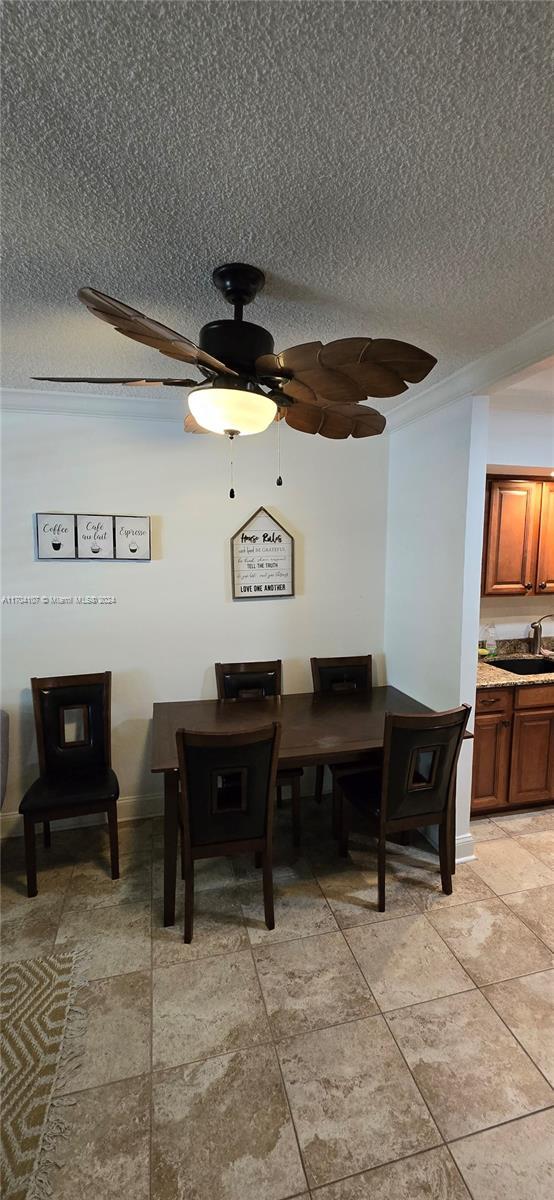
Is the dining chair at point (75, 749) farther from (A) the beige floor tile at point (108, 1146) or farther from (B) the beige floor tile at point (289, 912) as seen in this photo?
(A) the beige floor tile at point (108, 1146)

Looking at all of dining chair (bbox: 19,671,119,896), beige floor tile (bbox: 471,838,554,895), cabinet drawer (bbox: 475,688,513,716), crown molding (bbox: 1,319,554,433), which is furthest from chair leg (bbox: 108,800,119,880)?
crown molding (bbox: 1,319,554,433)

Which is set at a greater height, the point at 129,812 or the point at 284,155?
the point at 284,155

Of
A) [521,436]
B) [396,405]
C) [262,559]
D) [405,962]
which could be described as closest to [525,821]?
[405,962]

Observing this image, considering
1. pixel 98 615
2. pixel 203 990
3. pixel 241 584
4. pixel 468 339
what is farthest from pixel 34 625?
pixel 468 339

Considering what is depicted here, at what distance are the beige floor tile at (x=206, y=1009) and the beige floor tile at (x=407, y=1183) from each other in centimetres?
44

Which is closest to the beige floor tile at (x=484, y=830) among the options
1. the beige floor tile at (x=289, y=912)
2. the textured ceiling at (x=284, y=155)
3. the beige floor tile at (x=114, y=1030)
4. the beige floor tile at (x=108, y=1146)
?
the beige floor tile at (x=289, y=912)

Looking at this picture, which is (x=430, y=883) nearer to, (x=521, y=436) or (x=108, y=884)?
(x=108, y=884)

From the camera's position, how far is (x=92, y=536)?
2943 millimetres

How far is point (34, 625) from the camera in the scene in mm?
2918

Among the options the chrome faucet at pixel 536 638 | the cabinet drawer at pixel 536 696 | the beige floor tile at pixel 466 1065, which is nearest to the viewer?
the beige floor tile at pixel 466 1065

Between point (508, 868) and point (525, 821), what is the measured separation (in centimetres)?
58

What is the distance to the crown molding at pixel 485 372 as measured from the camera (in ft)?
6.50

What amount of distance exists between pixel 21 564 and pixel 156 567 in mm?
763

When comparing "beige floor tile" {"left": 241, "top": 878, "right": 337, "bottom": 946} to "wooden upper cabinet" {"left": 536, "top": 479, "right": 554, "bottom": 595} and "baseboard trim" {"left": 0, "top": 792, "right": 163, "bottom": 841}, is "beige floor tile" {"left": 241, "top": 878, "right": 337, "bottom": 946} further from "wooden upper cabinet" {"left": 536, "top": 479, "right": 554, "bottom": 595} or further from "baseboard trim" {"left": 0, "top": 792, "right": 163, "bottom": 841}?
"wooden upper cabinet" {"left": 536, "top": 479, "right": 554, "bottom": 595}
